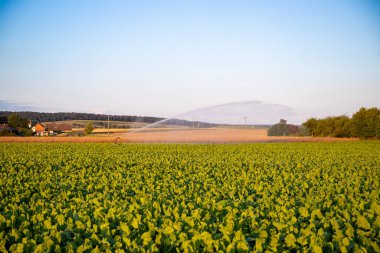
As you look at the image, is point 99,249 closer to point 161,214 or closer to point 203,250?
point 203,250

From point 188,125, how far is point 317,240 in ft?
159

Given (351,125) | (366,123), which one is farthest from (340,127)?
(366,123)

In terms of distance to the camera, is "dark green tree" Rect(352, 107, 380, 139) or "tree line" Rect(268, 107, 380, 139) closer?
"dark green tree" Rect(352, 107, 380, 139)

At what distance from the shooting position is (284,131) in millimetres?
57344

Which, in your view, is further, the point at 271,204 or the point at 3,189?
the point at 3,189

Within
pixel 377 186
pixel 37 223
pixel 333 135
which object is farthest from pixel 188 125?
pixel 37 223

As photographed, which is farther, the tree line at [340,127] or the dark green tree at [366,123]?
the tree line at [340,127]

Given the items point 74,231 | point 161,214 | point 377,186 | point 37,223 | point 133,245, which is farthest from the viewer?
point 377,186

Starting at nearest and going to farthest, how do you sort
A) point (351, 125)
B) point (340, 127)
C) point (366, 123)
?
point (366, 123)
point (351, 125)
point (340, 127)

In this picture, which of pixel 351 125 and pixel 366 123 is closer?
pixel 366 123

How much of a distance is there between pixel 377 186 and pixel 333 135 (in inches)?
1996

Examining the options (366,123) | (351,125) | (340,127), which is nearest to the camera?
(366,123)

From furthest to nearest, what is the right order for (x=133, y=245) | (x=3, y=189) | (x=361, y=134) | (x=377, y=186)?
(x=361, y=134), (x=377, y=186), (x=3, y=189), (x=133, y=245)

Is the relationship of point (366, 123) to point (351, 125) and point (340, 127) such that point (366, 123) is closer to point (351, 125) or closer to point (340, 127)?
point (351, 125)
